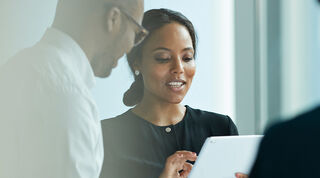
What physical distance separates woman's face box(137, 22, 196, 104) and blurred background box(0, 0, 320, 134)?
83 millimetres

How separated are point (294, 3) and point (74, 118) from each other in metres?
1.59

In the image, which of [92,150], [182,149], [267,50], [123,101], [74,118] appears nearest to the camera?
[74,118]

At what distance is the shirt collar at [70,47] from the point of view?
176cm

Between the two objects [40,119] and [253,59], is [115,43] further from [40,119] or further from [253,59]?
[253,59]

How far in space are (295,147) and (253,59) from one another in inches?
87.0

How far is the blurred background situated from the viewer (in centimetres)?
235

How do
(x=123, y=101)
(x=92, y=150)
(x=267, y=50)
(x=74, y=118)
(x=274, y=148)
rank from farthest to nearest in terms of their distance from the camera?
(x=267, y=50), (x=123, y=101), (x=92, y=150), (x=74, y=118), (x=274, y=148)

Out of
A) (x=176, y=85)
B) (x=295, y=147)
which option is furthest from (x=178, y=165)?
(x=295, y=147)

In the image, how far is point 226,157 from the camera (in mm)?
1797

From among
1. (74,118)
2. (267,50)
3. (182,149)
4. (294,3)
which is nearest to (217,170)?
(182,149)

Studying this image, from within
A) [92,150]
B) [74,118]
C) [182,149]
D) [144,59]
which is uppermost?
[144,59]

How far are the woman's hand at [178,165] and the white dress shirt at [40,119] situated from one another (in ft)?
1.68

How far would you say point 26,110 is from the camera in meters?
1.70

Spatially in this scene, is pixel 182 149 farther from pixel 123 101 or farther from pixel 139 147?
pixel 123 101
